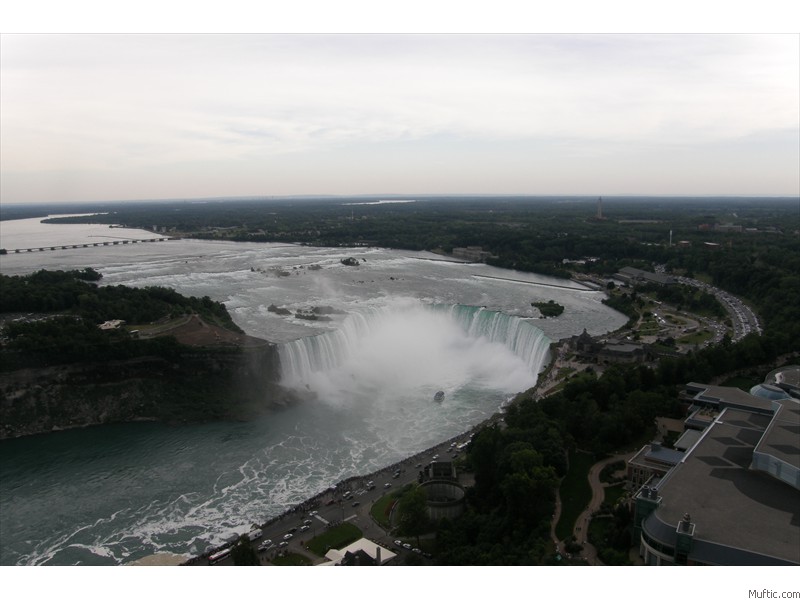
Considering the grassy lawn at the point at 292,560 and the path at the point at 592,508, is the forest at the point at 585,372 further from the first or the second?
the grassy lawn at the point at 292,560

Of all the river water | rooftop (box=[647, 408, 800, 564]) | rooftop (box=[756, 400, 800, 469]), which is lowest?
the river water

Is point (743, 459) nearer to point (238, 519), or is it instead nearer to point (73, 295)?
point (238, 519)

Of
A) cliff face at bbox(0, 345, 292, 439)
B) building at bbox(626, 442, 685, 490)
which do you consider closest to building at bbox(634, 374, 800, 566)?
building at bbox(626, 442, 685, 490)

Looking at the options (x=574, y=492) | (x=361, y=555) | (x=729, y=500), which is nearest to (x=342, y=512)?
(x=361, y=555)

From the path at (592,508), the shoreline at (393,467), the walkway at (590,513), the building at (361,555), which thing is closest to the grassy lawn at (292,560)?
the building at (361,555)

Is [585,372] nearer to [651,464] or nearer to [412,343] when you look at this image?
[651,464]

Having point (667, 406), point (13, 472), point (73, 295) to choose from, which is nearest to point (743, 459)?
point (667, 406)

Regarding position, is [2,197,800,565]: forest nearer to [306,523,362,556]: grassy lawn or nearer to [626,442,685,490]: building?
[626,442,685,490]: building
